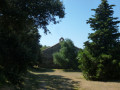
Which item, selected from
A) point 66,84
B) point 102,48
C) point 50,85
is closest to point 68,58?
point 102,48

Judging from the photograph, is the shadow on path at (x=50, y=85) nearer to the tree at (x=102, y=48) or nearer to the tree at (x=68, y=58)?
the tree at (x=102, y=48)

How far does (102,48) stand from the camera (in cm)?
1277

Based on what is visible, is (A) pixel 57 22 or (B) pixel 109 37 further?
(B) pixel 109 37

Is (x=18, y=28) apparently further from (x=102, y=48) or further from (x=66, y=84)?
(x=102, y=48)

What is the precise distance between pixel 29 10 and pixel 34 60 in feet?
15.2

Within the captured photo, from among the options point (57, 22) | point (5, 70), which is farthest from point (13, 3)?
point (5, 70)

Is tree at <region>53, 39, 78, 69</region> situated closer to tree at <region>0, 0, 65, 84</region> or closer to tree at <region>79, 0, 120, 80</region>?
tree at <region>79, 0, 120, 80</region>

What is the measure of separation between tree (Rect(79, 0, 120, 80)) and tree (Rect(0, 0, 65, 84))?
4.30 meters

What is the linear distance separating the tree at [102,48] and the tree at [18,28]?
4.30 metres

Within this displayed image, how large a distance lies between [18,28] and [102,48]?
8.18 metres

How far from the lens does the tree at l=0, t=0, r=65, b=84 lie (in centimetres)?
550

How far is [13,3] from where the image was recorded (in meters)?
8.54

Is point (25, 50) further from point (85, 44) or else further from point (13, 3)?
point (85, 44)

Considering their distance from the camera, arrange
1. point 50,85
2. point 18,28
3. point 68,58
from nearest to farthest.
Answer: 1. point 18,28
2. point 50,85
3. point 68,58
